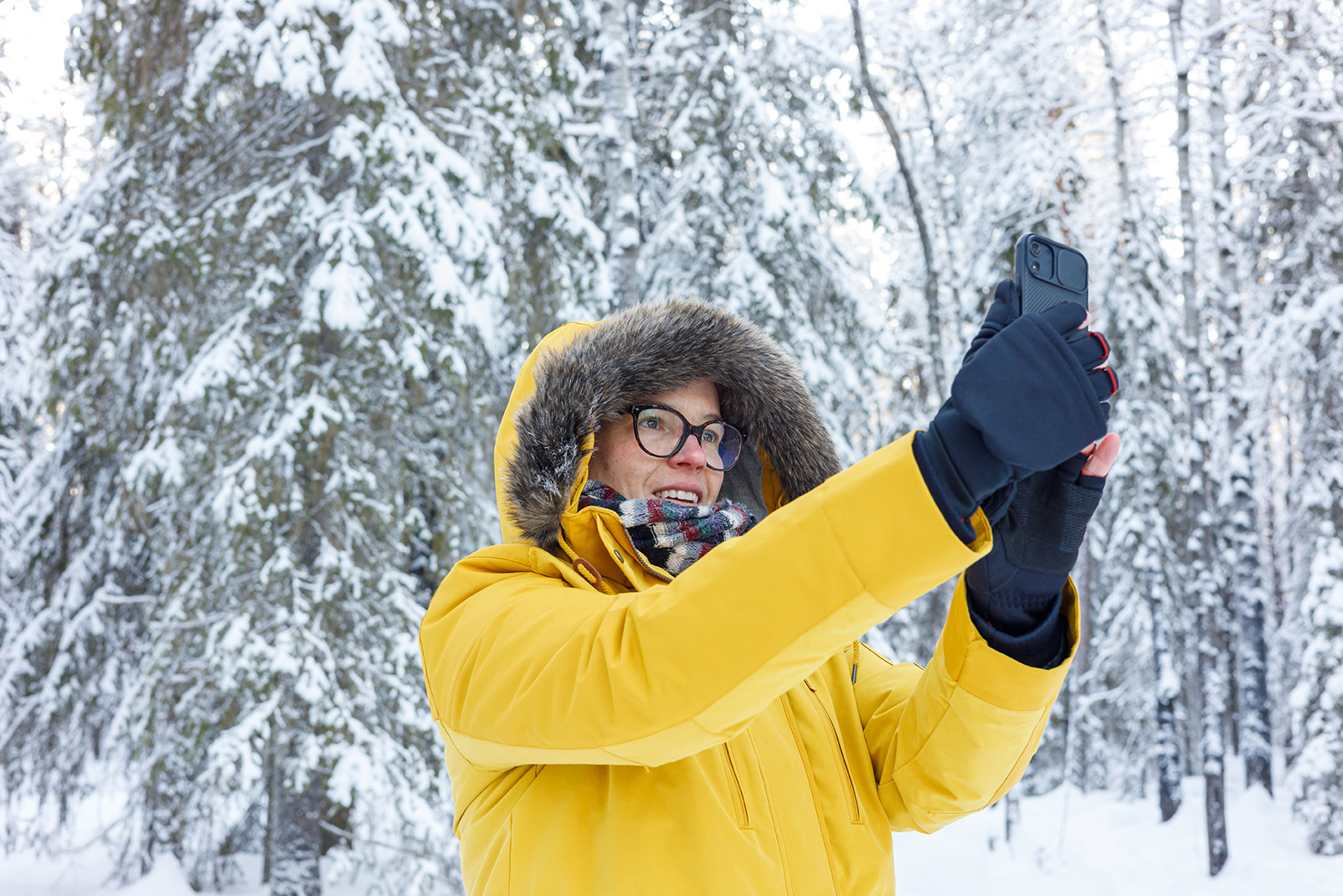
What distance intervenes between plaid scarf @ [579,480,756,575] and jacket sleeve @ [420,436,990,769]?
16.2 inches

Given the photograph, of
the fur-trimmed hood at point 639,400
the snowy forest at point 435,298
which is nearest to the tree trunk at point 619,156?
the snowy forest at point 435,298

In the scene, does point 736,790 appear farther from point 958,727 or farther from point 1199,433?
point 1199,433

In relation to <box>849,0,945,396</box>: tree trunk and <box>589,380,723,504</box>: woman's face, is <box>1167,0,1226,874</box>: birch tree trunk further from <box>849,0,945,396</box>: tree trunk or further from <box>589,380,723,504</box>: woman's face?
<box>589,380,723,504</box>: woman's face

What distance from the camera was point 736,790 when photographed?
1.43 meters

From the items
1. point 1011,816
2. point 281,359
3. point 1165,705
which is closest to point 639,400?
point 281,359

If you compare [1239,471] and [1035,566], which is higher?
[1239,471]

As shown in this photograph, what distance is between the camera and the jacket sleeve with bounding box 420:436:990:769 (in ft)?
3.28

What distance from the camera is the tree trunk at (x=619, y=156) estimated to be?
6.56 metres

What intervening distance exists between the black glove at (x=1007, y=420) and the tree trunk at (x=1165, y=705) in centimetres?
1182

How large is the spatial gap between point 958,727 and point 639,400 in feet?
2.74

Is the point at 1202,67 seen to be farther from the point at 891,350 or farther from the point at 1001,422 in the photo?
the point at 1001,422

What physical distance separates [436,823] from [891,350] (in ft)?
19.8

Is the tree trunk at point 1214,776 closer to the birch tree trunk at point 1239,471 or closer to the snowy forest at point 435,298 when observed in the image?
the snowy forest at point 435,298

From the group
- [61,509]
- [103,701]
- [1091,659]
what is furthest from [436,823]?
[1091,659]
